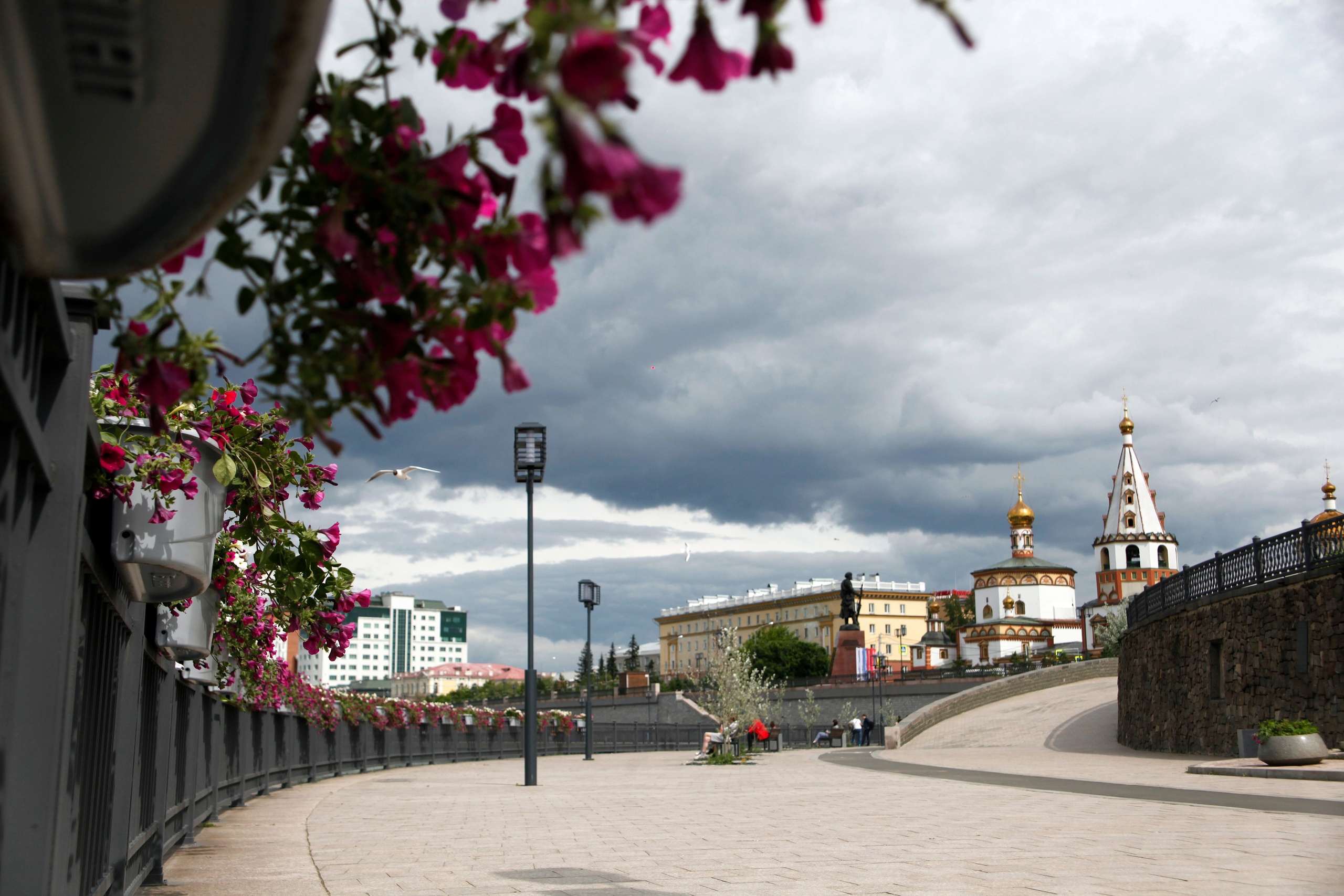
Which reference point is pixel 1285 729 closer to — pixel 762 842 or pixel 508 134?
pixel 762 842

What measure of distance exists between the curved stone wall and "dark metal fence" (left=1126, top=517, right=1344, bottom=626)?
39.4 ft

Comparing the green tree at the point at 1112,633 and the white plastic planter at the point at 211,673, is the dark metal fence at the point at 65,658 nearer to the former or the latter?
the white plastic planter at the point at 211,673

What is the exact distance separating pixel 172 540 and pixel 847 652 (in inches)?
2933

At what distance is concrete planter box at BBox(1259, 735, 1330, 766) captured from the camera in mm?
17609

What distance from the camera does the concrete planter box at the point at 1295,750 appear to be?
57.8 feet

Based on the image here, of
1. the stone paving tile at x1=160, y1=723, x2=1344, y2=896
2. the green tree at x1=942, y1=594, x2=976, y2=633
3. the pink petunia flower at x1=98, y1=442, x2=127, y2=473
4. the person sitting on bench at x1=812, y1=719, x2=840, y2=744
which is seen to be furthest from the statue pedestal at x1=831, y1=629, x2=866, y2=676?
the green tree at x1=942, y1=594, x2=976, y2=633

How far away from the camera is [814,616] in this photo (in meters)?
146

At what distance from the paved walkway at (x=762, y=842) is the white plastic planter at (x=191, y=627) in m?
1.40

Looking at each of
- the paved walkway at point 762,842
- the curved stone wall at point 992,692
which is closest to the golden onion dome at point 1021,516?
the curved stone wall at point 992,692

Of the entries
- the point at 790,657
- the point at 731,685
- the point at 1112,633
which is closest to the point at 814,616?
the point at 790,657

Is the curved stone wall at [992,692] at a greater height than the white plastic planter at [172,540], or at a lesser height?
lesser

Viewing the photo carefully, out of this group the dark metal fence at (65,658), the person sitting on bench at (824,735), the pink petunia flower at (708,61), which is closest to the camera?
the pink petunia flower at (708,61)

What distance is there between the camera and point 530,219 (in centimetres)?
186

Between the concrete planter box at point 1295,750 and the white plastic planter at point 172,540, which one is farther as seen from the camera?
the concrete planter box at point 1295,750
